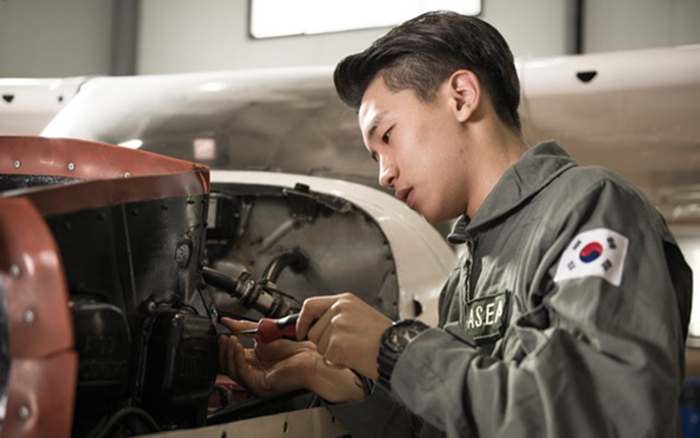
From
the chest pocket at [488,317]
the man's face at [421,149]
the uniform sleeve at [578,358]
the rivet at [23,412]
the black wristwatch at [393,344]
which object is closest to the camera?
the rivet at [23,412]

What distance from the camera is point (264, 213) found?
2066 millimetres

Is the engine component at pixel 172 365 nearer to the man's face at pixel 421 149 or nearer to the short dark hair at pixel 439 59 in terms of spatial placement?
the man's face at pixel 421 149

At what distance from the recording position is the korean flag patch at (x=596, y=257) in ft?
2.79

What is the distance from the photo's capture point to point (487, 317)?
3.41 feet

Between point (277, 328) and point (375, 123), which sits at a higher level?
point (375, 123)

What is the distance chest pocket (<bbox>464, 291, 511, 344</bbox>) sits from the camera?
1.01m

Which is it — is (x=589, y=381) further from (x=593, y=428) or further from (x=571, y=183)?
(x=571, y=183)

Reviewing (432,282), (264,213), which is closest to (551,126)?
(432,282)

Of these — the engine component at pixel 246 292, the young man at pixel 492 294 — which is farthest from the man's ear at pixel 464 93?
the engine component at pixel 246 292

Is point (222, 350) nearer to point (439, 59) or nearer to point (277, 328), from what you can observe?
point (277, 328)

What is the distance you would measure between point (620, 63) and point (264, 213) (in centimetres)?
109

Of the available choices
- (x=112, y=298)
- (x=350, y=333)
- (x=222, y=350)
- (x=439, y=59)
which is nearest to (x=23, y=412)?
(x=112, y=298)

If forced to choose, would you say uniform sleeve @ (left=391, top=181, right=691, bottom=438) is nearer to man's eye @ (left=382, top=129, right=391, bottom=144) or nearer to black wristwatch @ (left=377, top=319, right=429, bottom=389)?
black wristwatch @ (left=377, top=319, right=429, bottom=389)

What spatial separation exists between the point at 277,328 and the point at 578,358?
442 mm
